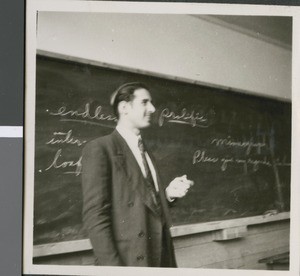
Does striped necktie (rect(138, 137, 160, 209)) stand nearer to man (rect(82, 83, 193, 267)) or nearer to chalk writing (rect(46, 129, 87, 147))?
man (rect(82, 83, 193, 267))

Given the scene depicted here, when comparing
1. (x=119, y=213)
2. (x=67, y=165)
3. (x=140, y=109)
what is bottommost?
(x=119, y=213)

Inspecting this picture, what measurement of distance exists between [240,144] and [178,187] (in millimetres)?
156

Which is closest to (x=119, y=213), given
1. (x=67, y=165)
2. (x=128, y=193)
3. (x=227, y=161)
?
(x=128, y=193)

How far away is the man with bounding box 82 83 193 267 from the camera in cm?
92

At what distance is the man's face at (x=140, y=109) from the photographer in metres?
0.93

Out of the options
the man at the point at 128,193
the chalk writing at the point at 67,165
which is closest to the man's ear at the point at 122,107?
the man at the point at 128,193

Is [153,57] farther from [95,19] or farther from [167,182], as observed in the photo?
[167,182]

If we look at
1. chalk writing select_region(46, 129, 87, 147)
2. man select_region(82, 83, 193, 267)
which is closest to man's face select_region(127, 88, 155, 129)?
man select_region(82, 83, 193, 267)

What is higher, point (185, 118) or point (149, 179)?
point (185, 118)

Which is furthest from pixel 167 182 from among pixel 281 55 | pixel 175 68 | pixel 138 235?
pixel 281 55

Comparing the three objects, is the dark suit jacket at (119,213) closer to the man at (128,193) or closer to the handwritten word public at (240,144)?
the man at (128,193)

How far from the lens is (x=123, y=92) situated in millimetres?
930

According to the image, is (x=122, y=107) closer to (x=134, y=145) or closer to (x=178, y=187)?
(x=134, y=145)

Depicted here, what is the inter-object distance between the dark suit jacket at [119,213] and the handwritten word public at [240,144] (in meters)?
0.15
